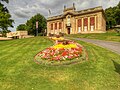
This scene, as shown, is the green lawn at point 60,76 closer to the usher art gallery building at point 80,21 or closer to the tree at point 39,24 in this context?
the usher art gallery building at point 80,21

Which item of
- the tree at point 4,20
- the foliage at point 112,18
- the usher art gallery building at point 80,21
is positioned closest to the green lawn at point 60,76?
the tree at point 4,20

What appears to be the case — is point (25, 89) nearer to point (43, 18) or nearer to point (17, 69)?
point (17, 69)

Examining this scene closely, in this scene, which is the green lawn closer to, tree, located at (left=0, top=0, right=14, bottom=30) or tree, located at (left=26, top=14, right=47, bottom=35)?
tree, located at (left=0, top=0, right=14, bottom=30)

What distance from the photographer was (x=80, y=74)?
31.7 feet

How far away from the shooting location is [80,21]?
57.5 meters

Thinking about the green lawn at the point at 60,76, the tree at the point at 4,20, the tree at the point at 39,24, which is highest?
the tree at the point at 39,24

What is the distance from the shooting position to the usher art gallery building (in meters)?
52.2

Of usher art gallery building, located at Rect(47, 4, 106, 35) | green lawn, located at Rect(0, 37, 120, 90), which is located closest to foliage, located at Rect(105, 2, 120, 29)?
usher art gallery building, located at Rect(47, 4, 106, 35)

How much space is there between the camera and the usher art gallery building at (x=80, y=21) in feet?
171

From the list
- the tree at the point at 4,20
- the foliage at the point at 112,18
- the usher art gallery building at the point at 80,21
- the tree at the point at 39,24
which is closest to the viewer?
the tree at the point at 4,20

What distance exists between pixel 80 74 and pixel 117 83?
93.8 inches

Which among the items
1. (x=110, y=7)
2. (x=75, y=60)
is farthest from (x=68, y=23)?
(x=75, y=60)

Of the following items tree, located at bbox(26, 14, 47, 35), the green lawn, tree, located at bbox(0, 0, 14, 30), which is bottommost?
the green lawn

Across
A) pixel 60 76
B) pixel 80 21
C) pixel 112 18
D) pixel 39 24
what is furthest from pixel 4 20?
pixel 112 18
